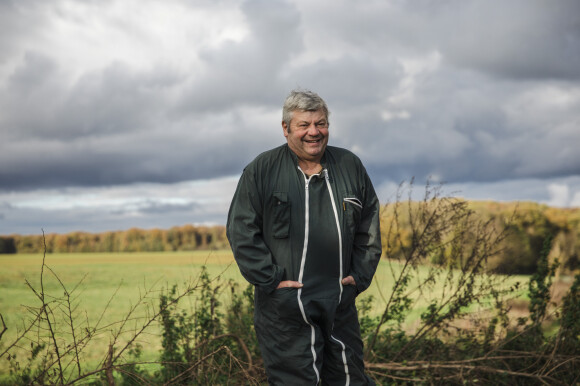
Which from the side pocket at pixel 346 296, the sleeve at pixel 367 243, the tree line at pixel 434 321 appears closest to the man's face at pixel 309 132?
the sleeve at pixel 367 243

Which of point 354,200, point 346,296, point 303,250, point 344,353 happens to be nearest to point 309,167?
point 354,200

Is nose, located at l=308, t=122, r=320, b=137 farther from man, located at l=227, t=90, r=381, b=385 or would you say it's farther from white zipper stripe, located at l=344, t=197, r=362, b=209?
white zipper stripe, located at l=344, t=197, r=362, b=209

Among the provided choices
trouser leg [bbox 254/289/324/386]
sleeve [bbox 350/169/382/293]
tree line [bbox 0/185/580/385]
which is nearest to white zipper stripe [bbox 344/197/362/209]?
sleeve [bbox 350/169/382/293]

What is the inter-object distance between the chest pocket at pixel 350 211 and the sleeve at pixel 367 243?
0.16m

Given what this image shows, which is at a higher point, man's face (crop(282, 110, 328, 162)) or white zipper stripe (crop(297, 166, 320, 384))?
man's face (crop(282, 110, 328, 162))

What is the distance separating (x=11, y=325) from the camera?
8719 mm

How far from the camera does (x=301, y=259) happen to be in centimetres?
347

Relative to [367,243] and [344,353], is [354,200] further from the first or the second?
[344,353]

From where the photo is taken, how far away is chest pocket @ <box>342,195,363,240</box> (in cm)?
362

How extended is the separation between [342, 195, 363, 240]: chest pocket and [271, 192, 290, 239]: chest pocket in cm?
41

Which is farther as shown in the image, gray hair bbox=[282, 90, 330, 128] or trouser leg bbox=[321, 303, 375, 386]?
trouser leg bbox=[321, 303, 375, 386]

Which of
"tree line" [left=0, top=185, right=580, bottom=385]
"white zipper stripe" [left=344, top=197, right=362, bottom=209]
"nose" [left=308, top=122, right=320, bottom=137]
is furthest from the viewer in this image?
"tree line" [left=0, top=185, right=580, bottom=385]

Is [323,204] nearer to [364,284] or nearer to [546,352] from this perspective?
[364,284]

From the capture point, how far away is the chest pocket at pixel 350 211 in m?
3.62
